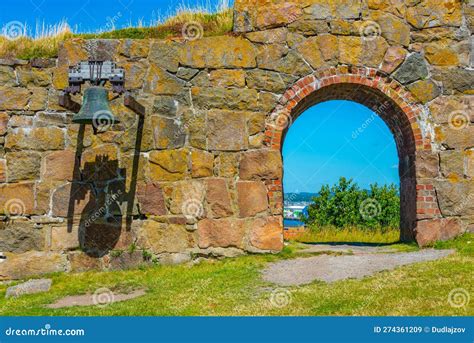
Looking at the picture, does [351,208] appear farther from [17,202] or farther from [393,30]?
[17,202]

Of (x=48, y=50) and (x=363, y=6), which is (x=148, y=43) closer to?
(x=48, y=50)

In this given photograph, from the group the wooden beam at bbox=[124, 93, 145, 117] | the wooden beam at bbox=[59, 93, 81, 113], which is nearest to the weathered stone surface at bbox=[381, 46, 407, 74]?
the wooden beam at bbox=[124, 93, 145, 117]

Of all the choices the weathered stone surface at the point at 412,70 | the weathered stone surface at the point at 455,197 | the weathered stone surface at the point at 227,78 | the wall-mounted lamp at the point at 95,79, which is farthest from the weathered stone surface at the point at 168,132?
the weathered stone surface at the point at 455,197

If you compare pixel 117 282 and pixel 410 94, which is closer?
pixel 117 282

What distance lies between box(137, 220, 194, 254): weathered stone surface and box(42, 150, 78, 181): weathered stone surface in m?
1.39

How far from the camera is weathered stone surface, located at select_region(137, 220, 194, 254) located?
27.6 feet

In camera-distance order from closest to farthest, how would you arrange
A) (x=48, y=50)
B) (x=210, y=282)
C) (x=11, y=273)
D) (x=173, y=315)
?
(x=173, y=315) → (x=210, y=282) → (x=11, y=273) → (x=48, y=50)

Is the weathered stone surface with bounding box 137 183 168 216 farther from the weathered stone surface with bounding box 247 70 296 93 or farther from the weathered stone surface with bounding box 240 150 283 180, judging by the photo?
the weathered stone surface with bounding box 247 70 296 93

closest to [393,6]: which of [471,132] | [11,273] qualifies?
[471,132]

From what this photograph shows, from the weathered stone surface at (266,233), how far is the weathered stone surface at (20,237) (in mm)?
3180

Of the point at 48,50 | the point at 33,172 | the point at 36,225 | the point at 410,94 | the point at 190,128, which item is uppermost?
the point at 48,50

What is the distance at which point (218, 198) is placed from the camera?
8.49 metres

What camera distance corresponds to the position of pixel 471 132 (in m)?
8.79

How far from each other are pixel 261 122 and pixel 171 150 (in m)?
1.46
